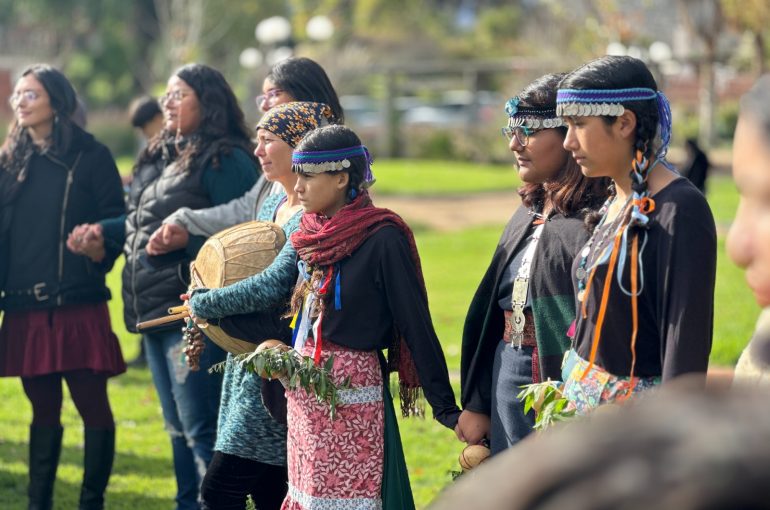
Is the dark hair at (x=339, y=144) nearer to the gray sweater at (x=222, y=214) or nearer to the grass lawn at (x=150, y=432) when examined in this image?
the gray sweater at (x=222, y=214)

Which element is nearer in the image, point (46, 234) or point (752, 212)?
point (752, 212)

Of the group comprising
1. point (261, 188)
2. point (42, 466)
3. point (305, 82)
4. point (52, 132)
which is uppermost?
point (305, 82)

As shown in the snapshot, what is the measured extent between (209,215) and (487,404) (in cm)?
178

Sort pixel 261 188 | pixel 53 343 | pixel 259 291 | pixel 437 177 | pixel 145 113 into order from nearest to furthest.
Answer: pixel 259 291 < pixel 261 188 < pixel 53 343 < pixel 145 113 < pixel 437 177

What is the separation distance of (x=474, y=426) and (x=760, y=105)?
2.52m

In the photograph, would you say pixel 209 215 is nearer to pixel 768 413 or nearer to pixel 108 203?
pixel 108 203

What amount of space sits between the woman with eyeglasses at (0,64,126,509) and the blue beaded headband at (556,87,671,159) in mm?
3019

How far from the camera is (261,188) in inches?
211

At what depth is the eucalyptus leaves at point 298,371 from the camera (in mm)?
3992

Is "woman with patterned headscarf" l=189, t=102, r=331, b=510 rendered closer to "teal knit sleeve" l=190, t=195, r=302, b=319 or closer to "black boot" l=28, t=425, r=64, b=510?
"teal knit sleeve" l=190, t=195, r=302, b=319

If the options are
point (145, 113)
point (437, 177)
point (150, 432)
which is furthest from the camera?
point (437, 177)

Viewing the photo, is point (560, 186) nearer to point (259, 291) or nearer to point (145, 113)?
point (259, 291)

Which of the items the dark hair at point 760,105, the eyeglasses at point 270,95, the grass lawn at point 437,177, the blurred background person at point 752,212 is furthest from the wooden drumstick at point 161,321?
the grass lawn at point 437,177

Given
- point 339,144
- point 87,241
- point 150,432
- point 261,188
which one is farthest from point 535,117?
point 150,432
